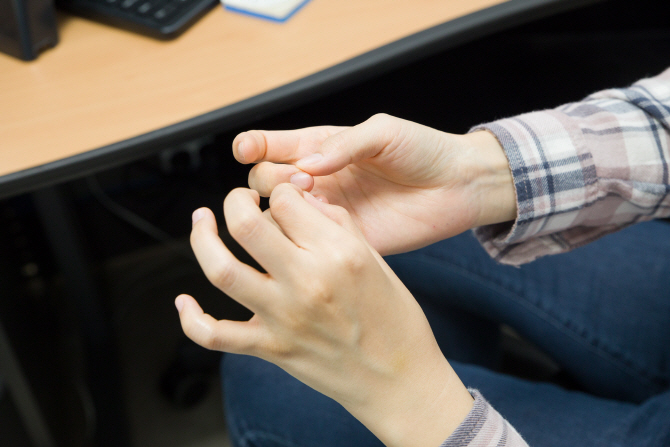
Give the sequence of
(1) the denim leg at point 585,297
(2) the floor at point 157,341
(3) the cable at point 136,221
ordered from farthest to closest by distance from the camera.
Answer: (3) the cable at point 136,221
(2) the floor at point 157,341
(1) the denim leg at point 585,297

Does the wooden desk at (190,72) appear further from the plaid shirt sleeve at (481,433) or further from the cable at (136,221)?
the cable at (136,221)

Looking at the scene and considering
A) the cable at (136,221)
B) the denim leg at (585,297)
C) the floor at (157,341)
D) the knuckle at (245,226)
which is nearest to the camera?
the knuckle at (245,226)

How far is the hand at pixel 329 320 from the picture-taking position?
1.27 ft

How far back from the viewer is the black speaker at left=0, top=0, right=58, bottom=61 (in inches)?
25.4

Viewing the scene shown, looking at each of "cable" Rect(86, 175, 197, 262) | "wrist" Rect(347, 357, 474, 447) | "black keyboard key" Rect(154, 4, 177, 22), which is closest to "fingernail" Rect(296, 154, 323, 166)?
"wrist" Rect(347, 357, 474, 447)

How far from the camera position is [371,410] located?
16.9 inches

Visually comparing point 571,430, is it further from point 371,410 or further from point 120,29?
point 120,29

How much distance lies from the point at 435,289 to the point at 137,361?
0.77 metres

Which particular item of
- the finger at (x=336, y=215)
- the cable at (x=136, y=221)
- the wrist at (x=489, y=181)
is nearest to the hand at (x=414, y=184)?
the wrist at (x=489, y=181)

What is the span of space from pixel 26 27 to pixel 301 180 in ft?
1.35

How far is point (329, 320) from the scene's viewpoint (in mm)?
390

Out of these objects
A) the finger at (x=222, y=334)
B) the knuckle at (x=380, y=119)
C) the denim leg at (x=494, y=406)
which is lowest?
the denim leg at (x=494, y=406)

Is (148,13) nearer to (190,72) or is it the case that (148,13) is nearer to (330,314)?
(190,72)

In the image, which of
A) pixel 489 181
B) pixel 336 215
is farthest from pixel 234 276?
pixel 489 181
